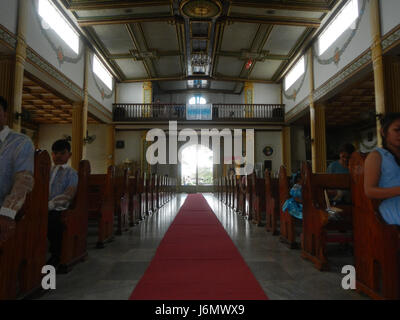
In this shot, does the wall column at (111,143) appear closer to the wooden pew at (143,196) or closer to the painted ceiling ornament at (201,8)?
the painted ceiling ornament at (201,8)

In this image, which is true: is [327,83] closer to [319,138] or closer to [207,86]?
[319,138]

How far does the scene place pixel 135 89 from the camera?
14.2 metres

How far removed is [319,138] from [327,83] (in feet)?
6.64

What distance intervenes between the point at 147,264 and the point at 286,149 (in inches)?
490

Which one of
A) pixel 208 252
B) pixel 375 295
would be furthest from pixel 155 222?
pixel 375 295

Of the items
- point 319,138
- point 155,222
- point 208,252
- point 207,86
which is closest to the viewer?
point 208,252

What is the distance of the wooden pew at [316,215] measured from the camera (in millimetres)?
2320

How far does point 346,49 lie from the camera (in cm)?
753

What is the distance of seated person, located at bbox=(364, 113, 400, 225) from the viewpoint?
5.31ft

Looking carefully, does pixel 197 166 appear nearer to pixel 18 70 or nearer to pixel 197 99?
pixel 197 99

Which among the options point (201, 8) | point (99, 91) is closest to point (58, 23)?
point (99, 91)

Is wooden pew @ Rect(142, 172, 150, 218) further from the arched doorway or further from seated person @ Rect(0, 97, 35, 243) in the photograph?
the arched doorway

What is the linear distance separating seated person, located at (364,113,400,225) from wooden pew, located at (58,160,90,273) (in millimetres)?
2233

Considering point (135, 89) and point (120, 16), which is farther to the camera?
point (135, 89)
